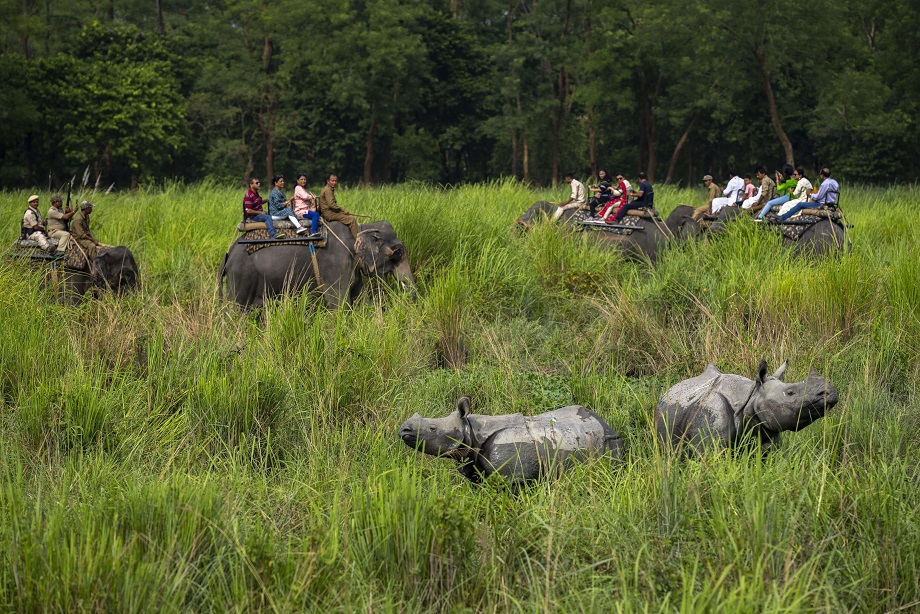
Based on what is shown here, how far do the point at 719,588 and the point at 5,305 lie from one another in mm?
5906

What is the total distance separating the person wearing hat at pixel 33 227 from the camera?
35.4 feet

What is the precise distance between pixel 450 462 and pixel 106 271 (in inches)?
248

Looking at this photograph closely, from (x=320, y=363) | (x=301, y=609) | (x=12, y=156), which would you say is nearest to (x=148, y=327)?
(x=320, y=363)

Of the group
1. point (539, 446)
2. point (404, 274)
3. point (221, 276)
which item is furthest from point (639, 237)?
point (539, 446)

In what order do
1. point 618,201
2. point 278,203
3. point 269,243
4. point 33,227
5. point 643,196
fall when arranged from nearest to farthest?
point 269,243 → point 33,227 → point 278,203 → point 643,196 → point 618,201

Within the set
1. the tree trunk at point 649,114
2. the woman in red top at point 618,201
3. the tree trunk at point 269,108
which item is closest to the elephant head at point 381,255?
the woman in red top at point 618,201

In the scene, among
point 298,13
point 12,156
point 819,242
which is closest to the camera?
point 819,242

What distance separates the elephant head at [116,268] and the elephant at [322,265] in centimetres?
98

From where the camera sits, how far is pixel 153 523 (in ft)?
14.1

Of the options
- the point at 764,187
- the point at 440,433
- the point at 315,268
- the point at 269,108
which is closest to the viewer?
the point at 440,433

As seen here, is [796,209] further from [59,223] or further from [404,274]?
[59,223]

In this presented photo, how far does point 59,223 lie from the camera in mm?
11031

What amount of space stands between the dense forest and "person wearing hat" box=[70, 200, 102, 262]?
1908cm

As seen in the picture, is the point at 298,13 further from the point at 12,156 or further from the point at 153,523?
Answer: the point at 153,523
